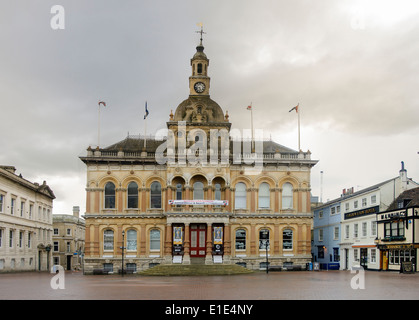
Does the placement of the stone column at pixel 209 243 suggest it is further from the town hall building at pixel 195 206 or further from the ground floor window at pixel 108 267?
the ground floor window at pixel 108 267

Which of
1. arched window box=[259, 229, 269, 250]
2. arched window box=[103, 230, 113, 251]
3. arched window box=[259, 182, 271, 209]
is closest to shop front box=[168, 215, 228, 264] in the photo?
arched window box=[259, 229, 269, 250]

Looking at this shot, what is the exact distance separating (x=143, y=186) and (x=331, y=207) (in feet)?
76.9

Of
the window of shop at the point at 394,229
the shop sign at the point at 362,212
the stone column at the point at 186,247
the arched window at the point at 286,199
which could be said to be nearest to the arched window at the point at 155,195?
the stone column at the point at 186,247

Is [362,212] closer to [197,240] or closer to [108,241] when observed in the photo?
[197,240]

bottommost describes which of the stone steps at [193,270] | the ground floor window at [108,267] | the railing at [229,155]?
the ground floor window at [108,267]

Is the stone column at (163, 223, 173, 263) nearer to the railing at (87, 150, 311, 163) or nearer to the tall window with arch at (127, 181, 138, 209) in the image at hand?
the tall window with arch at (127, 181, 138, 209)

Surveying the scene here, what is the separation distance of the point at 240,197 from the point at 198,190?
4456 mm

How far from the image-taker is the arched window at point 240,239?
52406 millimetres

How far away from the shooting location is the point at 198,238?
50.9 metres

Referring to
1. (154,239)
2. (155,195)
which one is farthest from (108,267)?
(155,195)

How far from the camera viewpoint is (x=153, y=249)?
51.9m

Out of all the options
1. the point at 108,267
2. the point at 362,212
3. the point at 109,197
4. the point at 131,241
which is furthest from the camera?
the point at 362,212

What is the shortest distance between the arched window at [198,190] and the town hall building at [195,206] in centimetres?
10
